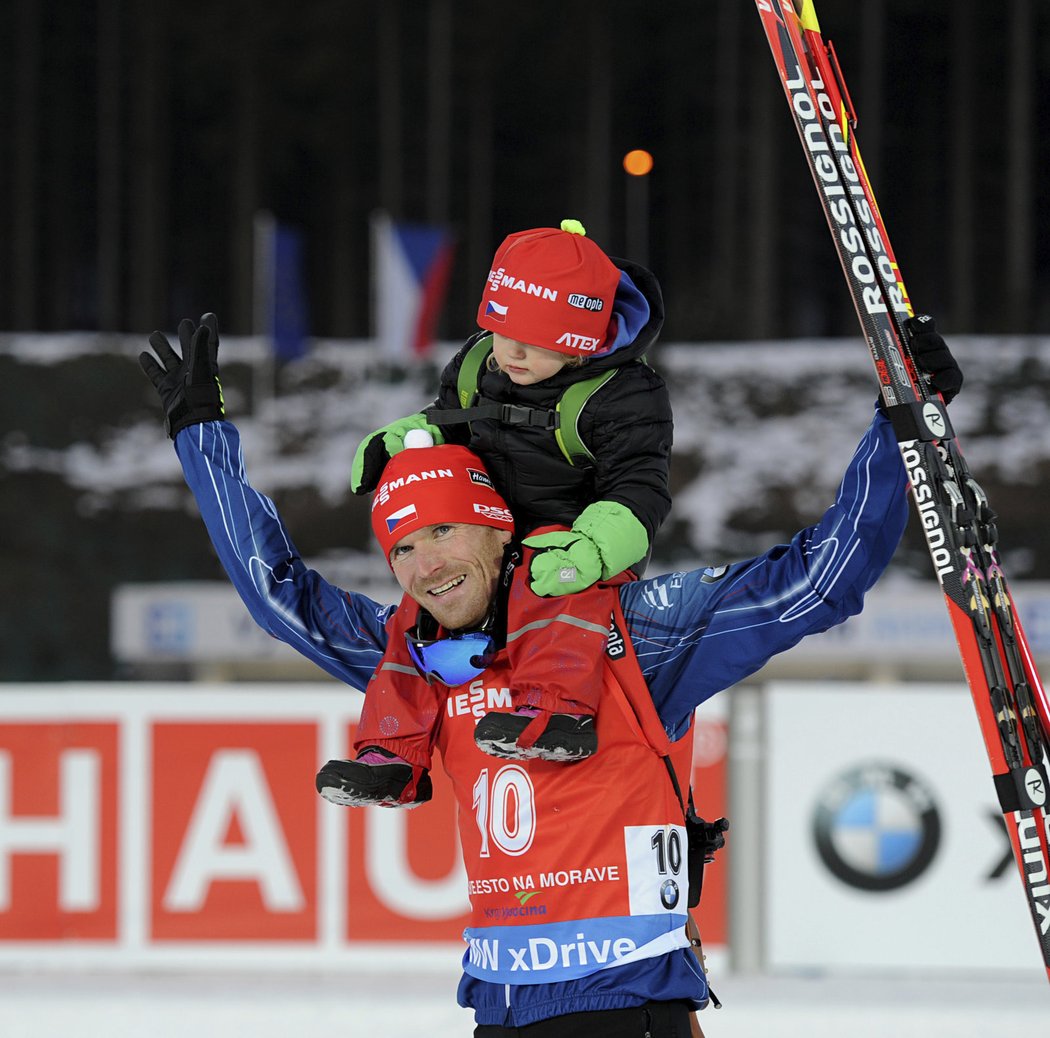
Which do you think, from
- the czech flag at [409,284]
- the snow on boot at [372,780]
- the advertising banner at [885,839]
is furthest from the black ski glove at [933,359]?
the czech flag at [409,284]

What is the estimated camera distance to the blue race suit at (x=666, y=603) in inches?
92.5

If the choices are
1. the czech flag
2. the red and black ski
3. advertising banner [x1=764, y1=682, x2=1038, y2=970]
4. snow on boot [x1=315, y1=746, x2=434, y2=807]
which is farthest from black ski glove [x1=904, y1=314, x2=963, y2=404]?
the czech flag

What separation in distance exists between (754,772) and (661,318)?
3570mm

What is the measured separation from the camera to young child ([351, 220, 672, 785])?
2.47 meters

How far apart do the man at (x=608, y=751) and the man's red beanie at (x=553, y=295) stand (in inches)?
9.6

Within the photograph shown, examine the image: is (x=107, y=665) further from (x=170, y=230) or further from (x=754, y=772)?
(x=170, y=230)

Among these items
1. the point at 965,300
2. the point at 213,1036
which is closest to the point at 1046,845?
the point at 213,1036

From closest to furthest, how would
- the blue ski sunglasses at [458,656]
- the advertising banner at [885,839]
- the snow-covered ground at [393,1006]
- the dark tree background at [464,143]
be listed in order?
the blue ski sunglasses at [458,656] < the snow-covered ground at [393,1006] < the advertising banner at [885,839] < the dark tree background at [464,143]

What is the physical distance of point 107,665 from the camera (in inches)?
667

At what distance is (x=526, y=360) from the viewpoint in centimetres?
264

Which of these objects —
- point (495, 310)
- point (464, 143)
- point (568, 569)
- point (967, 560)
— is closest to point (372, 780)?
point (568, 569)

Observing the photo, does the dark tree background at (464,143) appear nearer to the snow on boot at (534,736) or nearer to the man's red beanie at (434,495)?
the man's red beanie at (434,495)

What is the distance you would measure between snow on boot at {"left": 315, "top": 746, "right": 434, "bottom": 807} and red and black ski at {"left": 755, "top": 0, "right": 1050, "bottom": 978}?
0.83m

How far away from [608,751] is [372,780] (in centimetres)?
35
